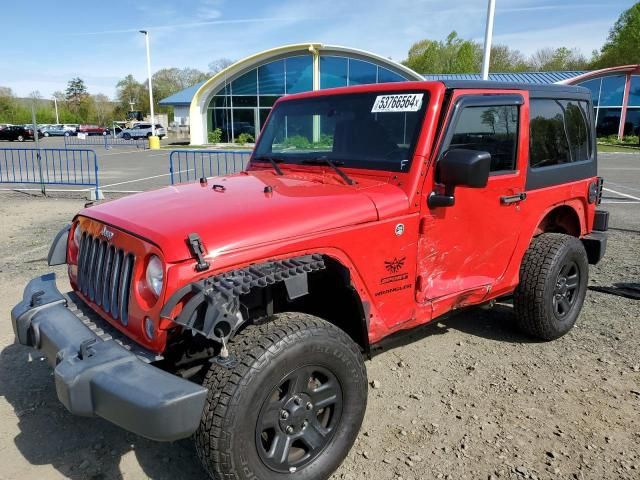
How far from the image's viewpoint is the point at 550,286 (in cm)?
397

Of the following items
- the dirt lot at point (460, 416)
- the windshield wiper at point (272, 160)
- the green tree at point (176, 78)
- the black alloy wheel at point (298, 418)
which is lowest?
the dirt lot at point (460, 416)

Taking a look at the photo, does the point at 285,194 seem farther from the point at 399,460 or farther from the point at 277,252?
the point at 399,460

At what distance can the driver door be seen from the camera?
323 centimetres

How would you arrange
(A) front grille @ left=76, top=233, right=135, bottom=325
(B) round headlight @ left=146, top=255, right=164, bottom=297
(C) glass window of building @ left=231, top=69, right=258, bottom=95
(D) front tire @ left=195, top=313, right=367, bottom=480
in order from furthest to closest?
(C) glass window of building @ left=231, top=69, right=258, bottom=95 → (A) front grille @ left=76, top=233, right=135, bottom=325 → (B) round headlight @ left=146, top=255, right=164, bottom=297 → (D) front tire @ left=195, top=313, right=367, bottom=480

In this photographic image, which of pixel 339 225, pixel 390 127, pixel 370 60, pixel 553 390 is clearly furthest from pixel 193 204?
pixel 370 60

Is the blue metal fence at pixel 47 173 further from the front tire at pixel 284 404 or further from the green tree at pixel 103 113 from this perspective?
the green tree at pixel 103 113

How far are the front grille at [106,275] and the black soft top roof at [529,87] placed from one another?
7.42ft

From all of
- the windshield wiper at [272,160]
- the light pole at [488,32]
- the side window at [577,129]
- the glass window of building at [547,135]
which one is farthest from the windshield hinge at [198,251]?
the light pole at [488,32]

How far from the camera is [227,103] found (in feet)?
116

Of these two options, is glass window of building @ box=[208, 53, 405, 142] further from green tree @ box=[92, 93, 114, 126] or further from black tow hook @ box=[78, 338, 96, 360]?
green tree @ box=[92, 93, 114, 126]

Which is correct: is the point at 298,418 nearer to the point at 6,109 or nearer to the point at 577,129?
the point at 577,129

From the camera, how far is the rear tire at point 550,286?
3.96 meters

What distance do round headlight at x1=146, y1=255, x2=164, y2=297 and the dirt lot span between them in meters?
1.10

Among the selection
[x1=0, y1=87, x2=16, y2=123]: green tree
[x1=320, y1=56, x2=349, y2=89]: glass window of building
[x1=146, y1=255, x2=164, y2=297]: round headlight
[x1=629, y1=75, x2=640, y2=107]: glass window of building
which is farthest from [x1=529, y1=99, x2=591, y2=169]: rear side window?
[x1=0, y1=87, x2=16, y2=123]: green tree
